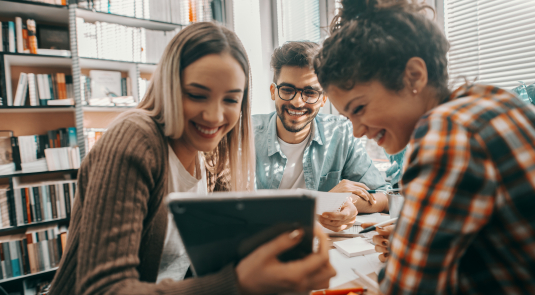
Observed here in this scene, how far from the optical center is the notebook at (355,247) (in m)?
0.92

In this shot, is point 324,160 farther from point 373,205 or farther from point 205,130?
point 205,130

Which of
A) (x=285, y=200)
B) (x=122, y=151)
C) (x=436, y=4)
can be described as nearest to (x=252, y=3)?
(x=436, y=4)

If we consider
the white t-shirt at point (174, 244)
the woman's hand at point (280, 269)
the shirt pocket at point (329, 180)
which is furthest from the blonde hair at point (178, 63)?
the shirt pocket at point (329, 180)

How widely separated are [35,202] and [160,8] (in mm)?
2105

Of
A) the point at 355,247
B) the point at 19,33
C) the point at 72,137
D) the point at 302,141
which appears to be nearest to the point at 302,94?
the point at 302,141

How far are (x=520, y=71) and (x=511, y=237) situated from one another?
4.78 ft

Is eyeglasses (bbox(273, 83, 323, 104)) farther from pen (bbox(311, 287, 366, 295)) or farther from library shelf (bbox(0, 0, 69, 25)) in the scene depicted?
library shelf (bbox(0, 0, 69, 25))

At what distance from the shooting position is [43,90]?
2.33 meters

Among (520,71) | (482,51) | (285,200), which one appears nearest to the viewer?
(285,200)

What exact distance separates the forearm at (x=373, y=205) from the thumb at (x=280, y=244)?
96 cm

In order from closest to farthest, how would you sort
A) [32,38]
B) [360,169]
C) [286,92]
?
[286,92]
[360,169]
[32,38]

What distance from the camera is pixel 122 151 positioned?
0.68 meters

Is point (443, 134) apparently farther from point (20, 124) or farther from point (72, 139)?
point (20, 124)

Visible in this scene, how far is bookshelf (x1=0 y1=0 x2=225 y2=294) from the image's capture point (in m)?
2.20
